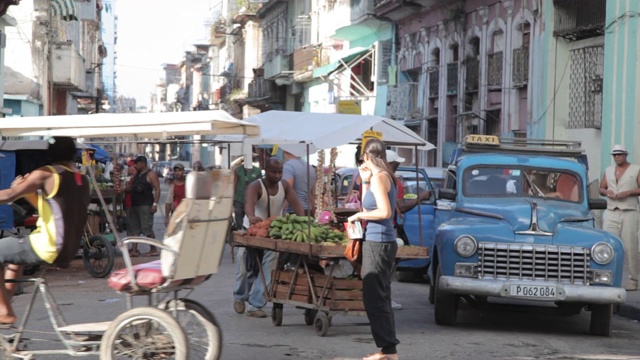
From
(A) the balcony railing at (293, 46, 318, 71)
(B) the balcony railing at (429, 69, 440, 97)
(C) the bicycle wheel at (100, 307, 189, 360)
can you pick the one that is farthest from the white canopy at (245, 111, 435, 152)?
(A) the balcony railing at (293, 46, 318, 71)

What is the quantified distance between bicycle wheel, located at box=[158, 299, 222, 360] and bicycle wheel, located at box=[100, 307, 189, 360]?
0.21m

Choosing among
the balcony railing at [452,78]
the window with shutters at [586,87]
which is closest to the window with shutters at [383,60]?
the balcony railing at [452,78]

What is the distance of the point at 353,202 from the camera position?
14.4 meters

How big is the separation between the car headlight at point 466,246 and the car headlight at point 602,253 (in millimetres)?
1149

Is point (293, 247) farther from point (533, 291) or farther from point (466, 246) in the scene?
point (533, 291)

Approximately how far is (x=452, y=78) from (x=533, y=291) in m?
21.9

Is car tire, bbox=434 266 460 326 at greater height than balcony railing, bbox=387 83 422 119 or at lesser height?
lesser

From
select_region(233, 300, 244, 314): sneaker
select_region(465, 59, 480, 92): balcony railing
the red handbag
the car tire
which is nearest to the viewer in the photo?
the red handbag

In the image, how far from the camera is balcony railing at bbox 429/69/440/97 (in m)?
34.6

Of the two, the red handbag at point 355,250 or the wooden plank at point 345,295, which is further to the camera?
the wooden plank at point 345,295

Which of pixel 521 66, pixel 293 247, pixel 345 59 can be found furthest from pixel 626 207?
pixel 345 59

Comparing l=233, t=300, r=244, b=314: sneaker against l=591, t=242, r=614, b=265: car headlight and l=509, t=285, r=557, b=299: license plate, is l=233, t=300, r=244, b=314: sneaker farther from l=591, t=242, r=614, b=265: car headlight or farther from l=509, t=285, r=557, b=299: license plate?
l=591, t=242, r=614, b=265: car headlight

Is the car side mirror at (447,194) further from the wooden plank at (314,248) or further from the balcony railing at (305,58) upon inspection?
the balcony railing at (305,58)

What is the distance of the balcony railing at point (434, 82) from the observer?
3456 centimetres
